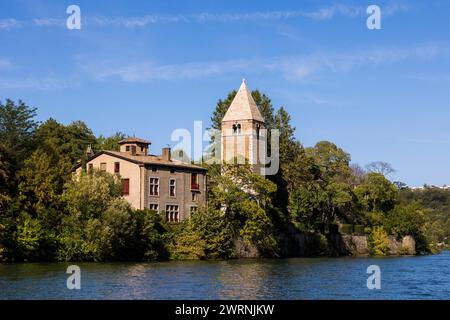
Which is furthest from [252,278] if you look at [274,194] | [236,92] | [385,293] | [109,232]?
[236,92]

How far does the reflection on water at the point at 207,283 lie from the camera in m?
32.2

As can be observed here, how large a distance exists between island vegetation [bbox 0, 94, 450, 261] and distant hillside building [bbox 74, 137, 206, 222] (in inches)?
89.2

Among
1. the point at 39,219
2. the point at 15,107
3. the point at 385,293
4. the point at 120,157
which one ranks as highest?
the point at 15,107

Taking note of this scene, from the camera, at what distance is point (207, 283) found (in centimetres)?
3794

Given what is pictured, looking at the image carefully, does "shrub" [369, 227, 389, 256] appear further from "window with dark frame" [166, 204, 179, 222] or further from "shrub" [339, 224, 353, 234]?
"window with dark frame" [166, 204, 179, 222]

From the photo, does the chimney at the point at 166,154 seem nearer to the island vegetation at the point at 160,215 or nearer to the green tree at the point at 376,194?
the island vegetation at the point at 160,215

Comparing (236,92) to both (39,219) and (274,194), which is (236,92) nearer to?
(274,194)

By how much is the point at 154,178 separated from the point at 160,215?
4.68m

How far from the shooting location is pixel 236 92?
291ft

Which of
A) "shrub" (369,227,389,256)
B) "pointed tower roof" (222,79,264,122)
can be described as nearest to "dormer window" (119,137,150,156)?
"pointed tower roof" (222,79,264,122)

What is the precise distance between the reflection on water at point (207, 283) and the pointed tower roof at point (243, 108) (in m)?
32.1

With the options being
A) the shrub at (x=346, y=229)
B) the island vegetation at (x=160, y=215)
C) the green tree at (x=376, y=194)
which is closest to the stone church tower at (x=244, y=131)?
the island vegetation at (x=160, y=215)
